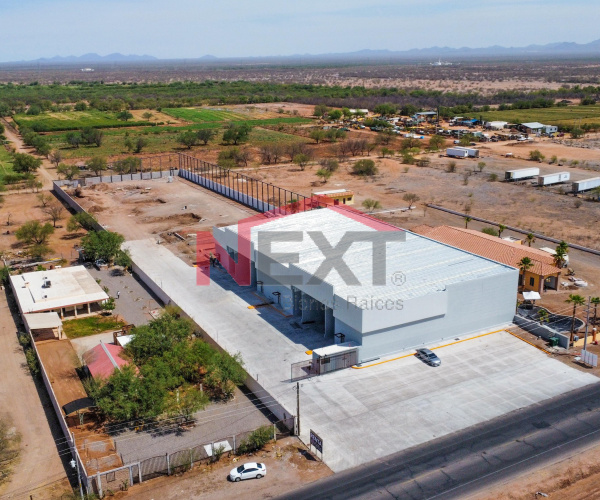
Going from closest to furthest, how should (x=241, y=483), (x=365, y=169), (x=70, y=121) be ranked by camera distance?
(x=241, y=483) → (x=365, y=169) → (x=70, y=121)

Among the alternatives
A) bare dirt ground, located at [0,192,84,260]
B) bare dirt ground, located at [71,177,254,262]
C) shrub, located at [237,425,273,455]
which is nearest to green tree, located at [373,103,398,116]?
bare dirt ground, located at [71,177,254,262]

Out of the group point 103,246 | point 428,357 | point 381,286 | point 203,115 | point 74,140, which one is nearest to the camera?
point 428,357

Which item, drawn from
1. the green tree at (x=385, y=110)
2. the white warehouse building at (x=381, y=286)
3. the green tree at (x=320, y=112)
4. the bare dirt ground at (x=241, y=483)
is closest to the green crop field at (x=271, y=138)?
the green tree at (x=320, y=112)

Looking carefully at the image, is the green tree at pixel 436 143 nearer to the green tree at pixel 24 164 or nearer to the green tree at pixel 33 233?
the green tree at pixel 24 164

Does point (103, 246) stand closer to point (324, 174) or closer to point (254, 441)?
point (254, 441)

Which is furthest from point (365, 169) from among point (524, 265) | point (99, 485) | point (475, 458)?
point (99, 485)

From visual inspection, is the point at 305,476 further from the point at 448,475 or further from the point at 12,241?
the point at 12,241
